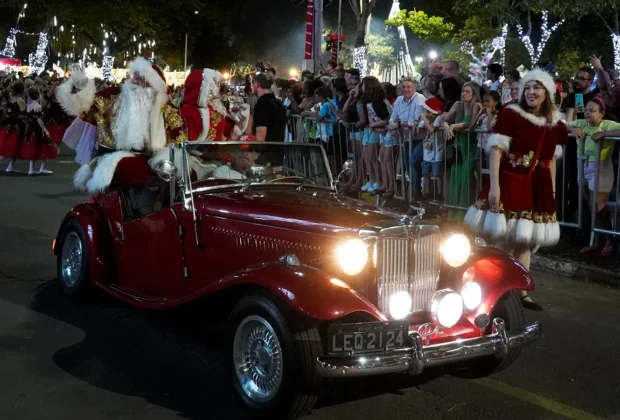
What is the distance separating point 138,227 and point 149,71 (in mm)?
1710

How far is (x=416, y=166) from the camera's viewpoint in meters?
10.7

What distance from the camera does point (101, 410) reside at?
4.57m

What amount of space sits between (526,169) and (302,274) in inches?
126

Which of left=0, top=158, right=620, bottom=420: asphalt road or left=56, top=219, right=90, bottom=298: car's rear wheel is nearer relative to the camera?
left=0, top=158, right=620, bottom=420: asphalt road

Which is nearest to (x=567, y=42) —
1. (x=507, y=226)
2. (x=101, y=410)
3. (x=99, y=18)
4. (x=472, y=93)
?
(x=99, y=18)

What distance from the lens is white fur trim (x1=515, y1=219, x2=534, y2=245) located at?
6910 mm

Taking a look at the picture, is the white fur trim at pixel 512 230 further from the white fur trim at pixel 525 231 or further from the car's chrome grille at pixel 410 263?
the car's chrome grille at pixel 410 263

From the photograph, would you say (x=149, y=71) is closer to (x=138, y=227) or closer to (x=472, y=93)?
(x=138, y=227)

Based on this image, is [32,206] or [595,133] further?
[32,206]

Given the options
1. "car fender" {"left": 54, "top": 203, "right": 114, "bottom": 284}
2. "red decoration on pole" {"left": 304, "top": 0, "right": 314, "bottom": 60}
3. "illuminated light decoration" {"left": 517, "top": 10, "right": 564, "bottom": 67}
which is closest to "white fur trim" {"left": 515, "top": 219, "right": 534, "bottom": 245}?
"car fender" {"left": 54, "top": 203, "right": 114, "bottom": 284}

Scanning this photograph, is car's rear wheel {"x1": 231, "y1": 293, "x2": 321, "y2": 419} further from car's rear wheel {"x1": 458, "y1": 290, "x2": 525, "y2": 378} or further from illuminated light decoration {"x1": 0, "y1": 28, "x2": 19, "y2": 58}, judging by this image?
illuminated light decoration {"x1": 0, "y1": 28, "x2": 19, "y2": 58}

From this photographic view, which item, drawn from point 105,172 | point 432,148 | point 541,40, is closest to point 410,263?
point 105,172

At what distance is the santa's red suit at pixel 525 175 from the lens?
6812 millimetres

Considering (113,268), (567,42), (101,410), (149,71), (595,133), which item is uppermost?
(567,42)
